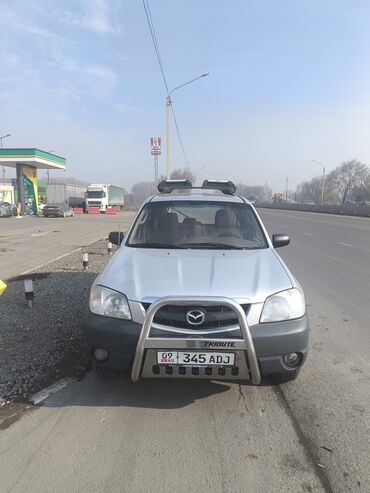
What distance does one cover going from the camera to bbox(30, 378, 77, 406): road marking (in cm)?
344

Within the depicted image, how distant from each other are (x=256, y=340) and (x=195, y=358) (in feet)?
1.55

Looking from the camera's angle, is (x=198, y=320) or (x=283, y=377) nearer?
(x=198, y=320)

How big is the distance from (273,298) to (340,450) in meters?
1.14

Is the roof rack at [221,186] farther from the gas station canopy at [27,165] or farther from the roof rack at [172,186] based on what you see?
the gas station canopy at [27,165]

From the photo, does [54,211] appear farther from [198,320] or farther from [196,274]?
[198,320]

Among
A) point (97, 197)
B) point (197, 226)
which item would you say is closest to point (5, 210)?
point (97, 197)

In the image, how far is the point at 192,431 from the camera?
3.00 metres

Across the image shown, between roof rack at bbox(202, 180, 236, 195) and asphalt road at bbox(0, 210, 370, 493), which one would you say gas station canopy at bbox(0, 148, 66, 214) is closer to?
roof rack at bbox(202, 180, 236, 195)

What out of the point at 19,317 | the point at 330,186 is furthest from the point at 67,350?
the point at 330,186

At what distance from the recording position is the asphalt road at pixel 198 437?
8.20 feet

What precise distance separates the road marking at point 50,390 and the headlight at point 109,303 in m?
0.86

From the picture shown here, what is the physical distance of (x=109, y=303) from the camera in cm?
330

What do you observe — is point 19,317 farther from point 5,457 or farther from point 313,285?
point 313,285

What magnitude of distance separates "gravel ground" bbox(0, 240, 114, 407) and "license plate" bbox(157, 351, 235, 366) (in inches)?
51.6
